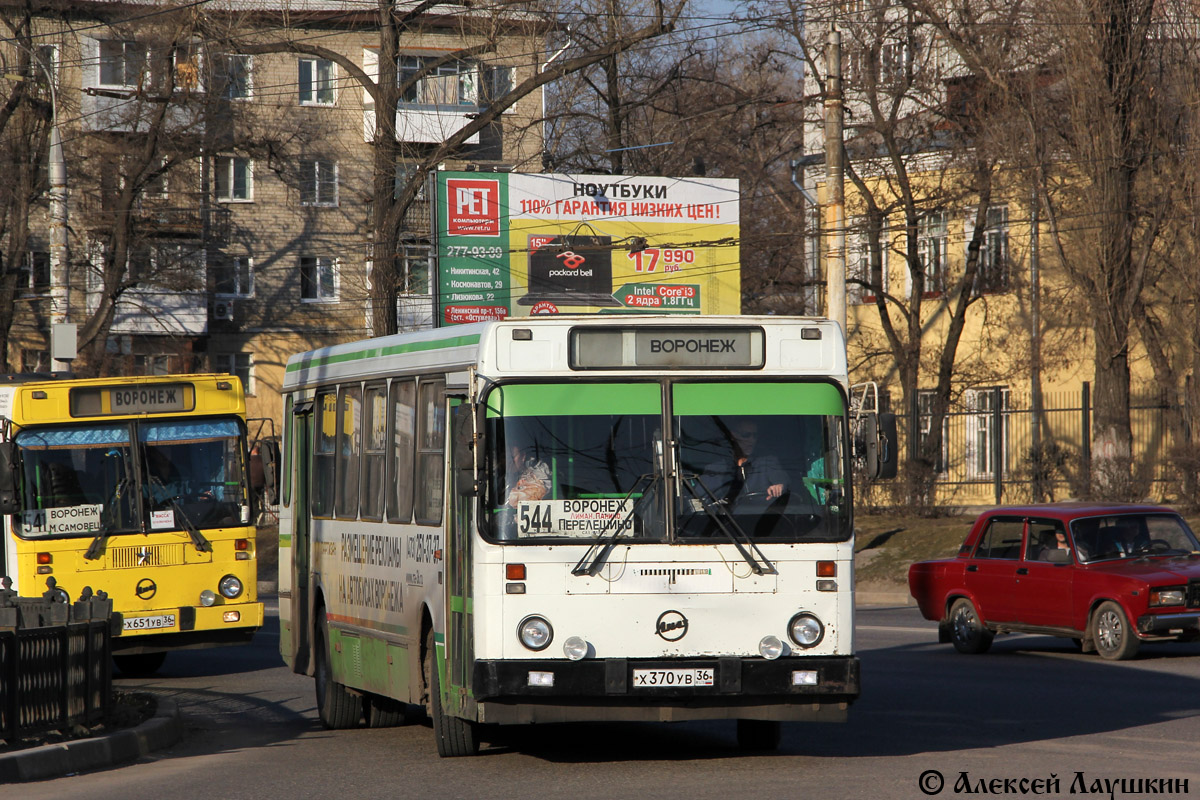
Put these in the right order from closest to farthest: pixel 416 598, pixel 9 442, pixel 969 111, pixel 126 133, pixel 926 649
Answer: pixel 416 598 < pixel 9 442 < pixel 926 649 < pixel 969 111 < pixel 126 133

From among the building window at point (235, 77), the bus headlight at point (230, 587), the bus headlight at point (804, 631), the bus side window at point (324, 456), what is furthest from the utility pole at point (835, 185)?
the building window at point (235, 77)

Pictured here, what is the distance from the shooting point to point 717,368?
9.80m

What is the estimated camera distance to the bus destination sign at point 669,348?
9.72 metres

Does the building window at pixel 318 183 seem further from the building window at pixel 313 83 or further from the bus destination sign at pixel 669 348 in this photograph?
the bus destination sign at pixel 669 348

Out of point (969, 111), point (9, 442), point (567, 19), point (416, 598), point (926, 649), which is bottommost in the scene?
point (926, 649)

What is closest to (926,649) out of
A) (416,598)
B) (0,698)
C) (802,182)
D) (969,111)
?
(416,598)

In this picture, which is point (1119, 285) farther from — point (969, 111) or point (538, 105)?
point (538, 105)

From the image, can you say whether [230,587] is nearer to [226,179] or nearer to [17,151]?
[17,151]

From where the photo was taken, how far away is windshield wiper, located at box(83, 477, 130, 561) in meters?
16.1

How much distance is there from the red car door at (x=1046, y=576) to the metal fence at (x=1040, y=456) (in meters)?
11.2

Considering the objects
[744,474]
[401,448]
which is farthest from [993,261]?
[744,474]

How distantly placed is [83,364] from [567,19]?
1762 cm

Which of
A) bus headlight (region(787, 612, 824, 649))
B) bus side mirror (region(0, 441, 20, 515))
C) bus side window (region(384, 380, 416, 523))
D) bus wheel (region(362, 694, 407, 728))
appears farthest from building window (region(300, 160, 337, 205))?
bus headlight (region(787, 612, 824, 649))

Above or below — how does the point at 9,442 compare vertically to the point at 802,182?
below
